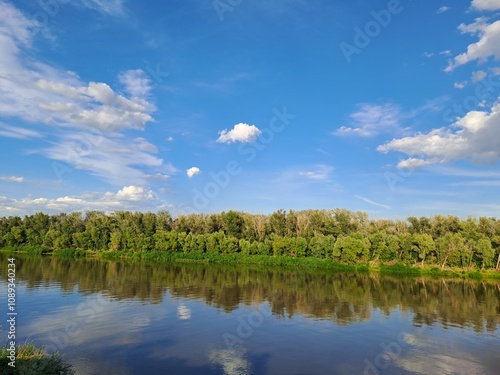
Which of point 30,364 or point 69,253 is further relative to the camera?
point 69,253

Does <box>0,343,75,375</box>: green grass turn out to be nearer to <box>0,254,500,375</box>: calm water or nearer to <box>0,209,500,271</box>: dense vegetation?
<box>0,254,500,375</box>: calm water

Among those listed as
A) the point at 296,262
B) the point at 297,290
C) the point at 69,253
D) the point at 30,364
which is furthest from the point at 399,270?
the point at 69,253

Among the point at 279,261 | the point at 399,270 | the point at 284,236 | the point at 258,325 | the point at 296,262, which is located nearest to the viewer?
the point at 258,325

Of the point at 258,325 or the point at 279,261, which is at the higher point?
the point at 279,261

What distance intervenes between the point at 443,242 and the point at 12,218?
11932 cm

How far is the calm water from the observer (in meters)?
22.1

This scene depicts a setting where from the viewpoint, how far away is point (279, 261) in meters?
80.0

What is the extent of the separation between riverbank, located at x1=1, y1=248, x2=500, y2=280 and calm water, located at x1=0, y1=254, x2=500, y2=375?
11.2 m

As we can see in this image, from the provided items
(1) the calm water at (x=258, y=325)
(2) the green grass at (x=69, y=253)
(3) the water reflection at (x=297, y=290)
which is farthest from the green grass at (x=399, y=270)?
(2) the green grass at (x=69, y=253)

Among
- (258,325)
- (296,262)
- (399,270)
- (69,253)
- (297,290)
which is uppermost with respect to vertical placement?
(69,253)

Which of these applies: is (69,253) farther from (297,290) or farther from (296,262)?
(297,290)


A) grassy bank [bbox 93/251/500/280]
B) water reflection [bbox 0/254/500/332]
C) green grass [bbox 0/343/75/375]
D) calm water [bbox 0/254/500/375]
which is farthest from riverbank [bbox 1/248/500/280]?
green grass [bbox 0/343/75/375]

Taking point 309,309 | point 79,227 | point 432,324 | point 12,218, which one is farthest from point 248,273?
point 12,218

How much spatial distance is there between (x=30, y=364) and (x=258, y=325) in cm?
1855
